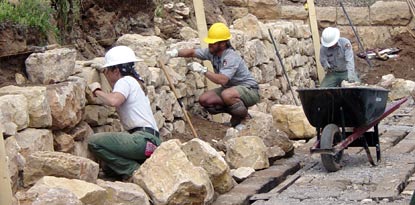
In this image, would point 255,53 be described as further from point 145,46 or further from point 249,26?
point 145,46

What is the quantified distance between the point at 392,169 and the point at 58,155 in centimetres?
373

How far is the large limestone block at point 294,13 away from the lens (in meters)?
18.7

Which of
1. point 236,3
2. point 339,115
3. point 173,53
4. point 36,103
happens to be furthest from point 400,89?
point 36,103

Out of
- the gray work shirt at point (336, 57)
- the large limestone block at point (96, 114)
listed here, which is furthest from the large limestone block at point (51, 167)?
the gray work shirt at point (336, 57)

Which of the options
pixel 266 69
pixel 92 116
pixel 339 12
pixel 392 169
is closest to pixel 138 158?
pixel 92 116

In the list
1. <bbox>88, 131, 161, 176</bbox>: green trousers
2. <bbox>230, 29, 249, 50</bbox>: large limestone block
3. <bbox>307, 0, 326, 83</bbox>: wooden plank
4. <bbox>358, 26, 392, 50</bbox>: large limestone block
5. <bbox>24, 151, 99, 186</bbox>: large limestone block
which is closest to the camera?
<bbox>24, 151, 99, 186</bbox>: large limestone block

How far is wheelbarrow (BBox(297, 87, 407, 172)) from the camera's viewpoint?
9.23 meters

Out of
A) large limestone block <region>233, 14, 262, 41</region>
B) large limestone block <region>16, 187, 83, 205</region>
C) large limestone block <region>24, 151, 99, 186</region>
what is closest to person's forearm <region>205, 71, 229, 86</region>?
large limestone block <region>24, 151, 99, 186</region>

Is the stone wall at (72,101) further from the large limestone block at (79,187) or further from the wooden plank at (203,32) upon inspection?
the large limestone block at (79,187)

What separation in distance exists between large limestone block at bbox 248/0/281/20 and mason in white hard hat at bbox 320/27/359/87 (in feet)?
14.6

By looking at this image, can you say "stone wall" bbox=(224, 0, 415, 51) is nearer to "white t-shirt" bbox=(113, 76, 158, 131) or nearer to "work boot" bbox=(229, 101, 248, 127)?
"work boot" bbox=(229, 101, 248, 127)

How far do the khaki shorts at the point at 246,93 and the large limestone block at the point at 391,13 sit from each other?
28.6 ft

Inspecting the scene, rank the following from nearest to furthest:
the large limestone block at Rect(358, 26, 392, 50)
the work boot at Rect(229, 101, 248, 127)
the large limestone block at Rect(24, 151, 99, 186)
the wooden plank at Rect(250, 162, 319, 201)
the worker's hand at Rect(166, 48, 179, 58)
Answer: the large limestone block at Rect(24, 151, 99, 186)
the wooden plank at Rect(250, 162, 319, 201)
the worker's hand at Rect(166, 48, 179, 58)
the work boot at Rect(229, 101, 248, 127)
the large limestone block at Rect(358, 26, 392, 50)

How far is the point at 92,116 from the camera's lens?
8.45 metres
